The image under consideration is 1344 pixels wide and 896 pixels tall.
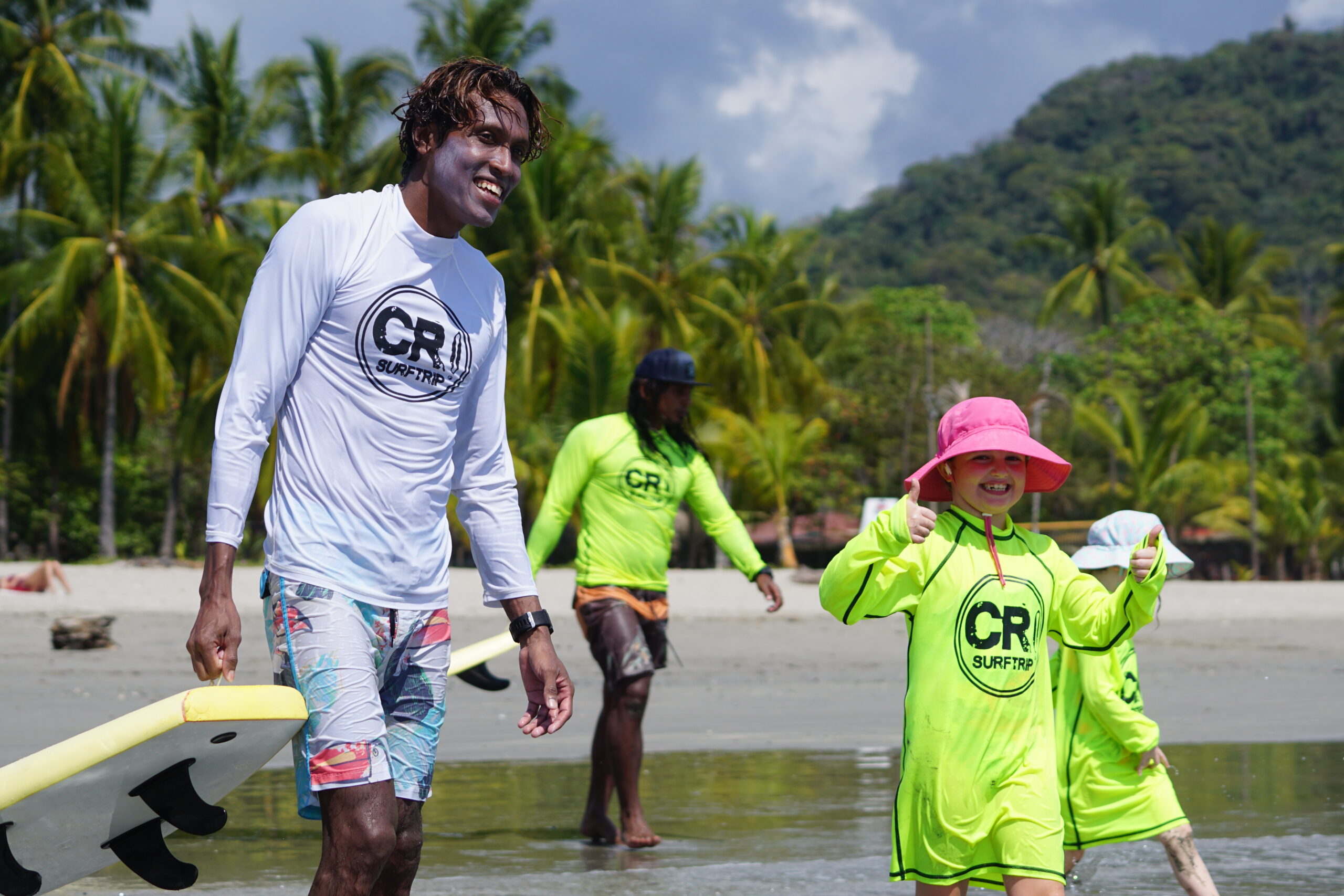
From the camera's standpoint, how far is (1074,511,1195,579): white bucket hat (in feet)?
15.7

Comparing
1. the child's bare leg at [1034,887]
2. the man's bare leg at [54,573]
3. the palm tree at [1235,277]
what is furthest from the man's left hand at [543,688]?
the palm tree at [1235,277]

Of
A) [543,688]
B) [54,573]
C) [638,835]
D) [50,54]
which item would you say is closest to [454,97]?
[543,688]

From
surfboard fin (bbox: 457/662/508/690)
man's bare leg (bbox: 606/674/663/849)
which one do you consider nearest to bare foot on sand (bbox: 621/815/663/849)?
man's bare leg (bbox: 606/674/663/849)

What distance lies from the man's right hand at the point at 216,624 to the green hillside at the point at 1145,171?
223 ft

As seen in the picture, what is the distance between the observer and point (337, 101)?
34.0m

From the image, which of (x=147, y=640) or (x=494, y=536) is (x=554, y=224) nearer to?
(x=147, y=640)

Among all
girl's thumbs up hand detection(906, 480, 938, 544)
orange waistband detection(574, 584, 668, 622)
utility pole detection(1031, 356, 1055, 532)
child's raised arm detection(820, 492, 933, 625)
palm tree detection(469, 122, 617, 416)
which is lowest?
orange waistband detection(574, 584, 668, 622)

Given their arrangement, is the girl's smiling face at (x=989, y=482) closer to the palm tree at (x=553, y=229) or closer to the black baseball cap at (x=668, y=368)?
the black baseball cap at (x=668, y=368)

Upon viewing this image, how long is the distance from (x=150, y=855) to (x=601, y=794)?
326 cm

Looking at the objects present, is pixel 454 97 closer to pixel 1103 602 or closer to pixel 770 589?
pixel 1103 602

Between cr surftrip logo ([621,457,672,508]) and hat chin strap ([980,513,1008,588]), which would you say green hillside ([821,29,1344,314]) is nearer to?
cr surftrip logo ([621,457,672,508])

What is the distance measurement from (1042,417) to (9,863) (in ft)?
137

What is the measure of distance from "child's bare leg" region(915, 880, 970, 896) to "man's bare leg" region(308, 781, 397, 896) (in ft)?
4.15

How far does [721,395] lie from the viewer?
36938 mm
